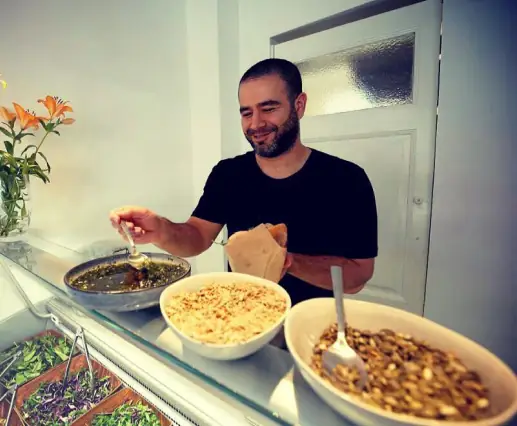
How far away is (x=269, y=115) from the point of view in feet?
4.66

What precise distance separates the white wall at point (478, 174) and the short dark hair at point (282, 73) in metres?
0.86

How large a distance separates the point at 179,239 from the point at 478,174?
1.68 metres

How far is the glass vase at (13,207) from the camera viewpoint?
1.31m

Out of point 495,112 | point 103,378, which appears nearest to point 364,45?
point 495,112

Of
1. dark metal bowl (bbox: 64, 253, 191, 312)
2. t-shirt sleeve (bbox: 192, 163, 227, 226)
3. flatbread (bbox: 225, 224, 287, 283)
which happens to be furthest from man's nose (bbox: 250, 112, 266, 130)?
dark metal bowl (bbox: 64, 253, 191, 312)

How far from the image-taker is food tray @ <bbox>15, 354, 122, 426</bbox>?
3.46 feet

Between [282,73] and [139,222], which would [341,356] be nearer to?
[139,222]

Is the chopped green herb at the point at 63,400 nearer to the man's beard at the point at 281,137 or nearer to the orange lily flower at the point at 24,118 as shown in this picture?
the orange lily flower at the point at 24,118

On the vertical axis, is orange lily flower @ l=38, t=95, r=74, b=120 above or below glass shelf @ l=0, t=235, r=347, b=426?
above

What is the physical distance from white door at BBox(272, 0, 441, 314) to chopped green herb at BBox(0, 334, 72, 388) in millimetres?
1875

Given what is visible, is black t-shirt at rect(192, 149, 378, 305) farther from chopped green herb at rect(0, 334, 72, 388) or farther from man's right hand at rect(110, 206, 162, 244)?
chopped green herb at rect(0, 334, 72, 388)

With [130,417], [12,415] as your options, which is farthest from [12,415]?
[130,417]

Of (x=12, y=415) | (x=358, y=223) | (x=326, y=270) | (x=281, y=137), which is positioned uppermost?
(x=281, y=137)

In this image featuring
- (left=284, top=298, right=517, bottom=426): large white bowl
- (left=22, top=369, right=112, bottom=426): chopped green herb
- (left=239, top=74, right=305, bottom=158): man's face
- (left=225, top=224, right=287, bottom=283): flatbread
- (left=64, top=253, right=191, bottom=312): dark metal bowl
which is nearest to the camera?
(left=284, top=298, right=517, bottom=426): large white bowl
